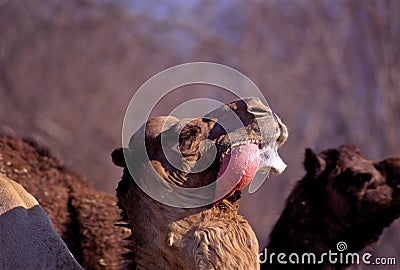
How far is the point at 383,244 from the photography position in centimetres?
1458

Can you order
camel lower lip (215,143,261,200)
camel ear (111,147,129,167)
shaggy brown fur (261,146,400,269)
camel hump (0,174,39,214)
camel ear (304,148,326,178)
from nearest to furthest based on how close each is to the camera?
1. camel lower lip (215,143,261,200)
2. camel ear (111,147,129,167)
3. camel hump (0,174,39,214)
4. shaggy brown fur (261,146,400,269)
5. camel ear (304,148,326,178)

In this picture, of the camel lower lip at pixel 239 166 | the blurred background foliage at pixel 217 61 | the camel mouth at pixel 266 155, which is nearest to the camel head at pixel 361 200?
the camel mouth at pixel 266 155

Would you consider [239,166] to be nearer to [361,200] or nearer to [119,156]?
[119,156]

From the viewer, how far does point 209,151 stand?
3.71m

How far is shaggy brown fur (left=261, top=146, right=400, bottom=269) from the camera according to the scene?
621cm

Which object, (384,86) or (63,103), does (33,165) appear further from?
(63,103)

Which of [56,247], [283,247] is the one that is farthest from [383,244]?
[56,247]

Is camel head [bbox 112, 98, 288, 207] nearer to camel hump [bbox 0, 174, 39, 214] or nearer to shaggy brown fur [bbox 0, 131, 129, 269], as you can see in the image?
camel hump [bbox 0, 174, 39, 214]

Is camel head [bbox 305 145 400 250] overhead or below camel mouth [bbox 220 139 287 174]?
overhead

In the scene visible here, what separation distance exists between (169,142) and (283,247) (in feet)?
9.01

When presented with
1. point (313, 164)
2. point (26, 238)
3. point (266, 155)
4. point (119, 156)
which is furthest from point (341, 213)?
point (26, 238)

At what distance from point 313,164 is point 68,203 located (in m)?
1.88

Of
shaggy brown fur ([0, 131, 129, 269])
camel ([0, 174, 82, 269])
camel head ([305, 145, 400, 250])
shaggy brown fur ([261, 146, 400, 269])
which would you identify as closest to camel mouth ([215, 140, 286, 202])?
camel ([0, 174, 82, 269])

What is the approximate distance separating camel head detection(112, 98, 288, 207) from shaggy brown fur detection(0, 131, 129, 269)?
220 cm
